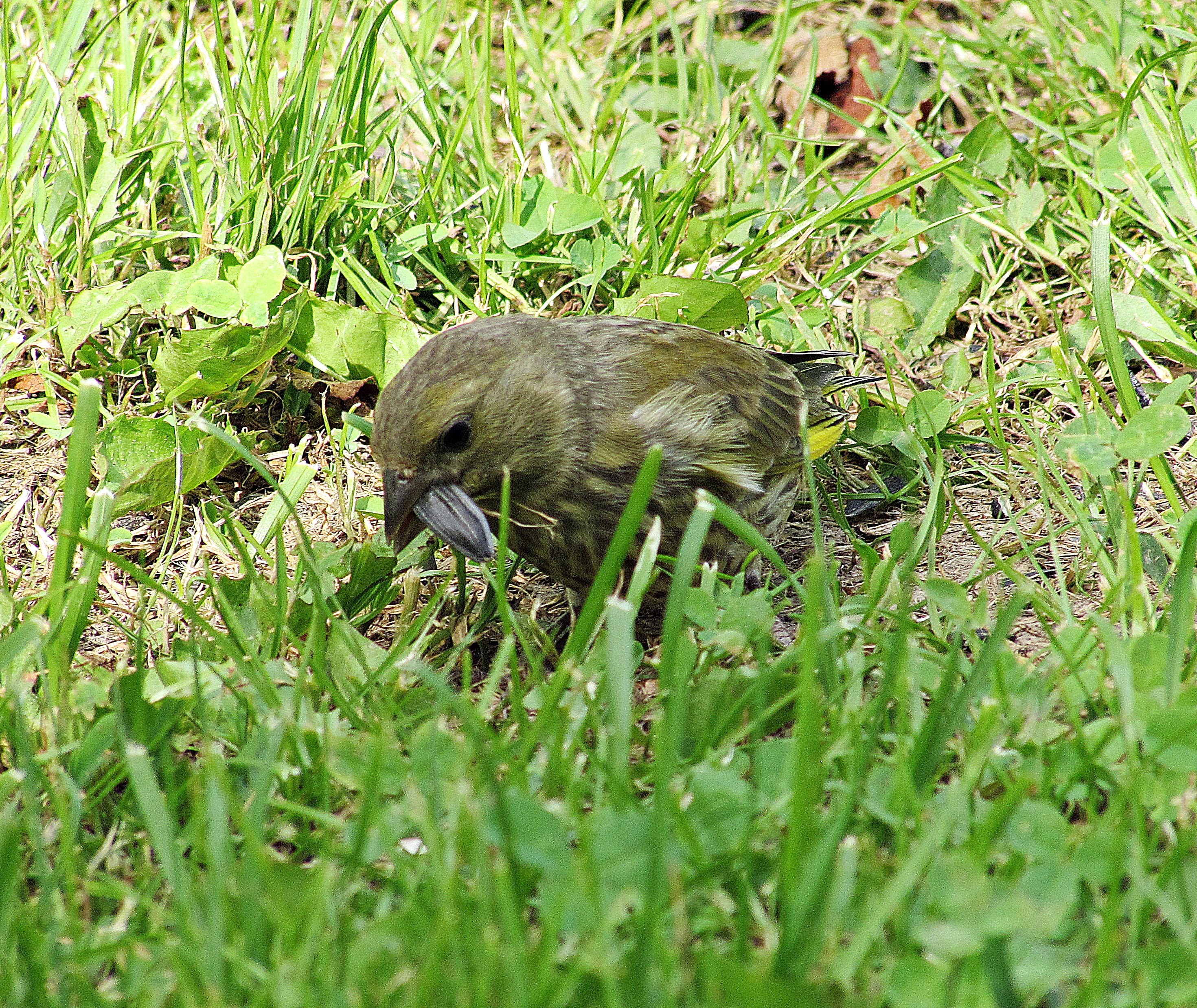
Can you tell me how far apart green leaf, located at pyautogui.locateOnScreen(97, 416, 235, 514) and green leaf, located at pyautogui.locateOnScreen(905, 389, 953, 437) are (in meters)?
1.87

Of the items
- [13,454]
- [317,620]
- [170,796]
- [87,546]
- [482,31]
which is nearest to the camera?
[170,796]

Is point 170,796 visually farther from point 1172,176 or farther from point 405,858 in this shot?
point 1172,176

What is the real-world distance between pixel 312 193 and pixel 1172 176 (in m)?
2.54

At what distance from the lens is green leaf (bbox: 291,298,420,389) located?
387cm

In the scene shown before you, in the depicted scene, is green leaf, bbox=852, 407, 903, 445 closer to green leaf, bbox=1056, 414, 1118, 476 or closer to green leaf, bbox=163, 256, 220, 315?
green leaf, bbox=1056, 414, 1118, 476

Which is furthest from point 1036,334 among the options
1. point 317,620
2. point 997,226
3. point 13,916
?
point 13,916

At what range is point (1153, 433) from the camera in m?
2.70

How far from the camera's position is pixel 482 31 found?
497cm

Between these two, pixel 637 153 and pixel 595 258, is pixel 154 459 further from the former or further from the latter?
pixel 637 153

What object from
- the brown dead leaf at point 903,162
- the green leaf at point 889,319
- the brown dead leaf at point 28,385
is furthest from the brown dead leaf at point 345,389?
the brown dead leaf at point 903,162

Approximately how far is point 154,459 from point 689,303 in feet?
5.17

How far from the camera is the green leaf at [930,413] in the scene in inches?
148

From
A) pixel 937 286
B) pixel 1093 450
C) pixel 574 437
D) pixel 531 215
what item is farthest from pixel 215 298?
pixel 1093 450

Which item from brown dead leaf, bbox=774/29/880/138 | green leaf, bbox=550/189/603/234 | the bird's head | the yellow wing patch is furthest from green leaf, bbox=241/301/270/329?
brown dead leaf, bbox=774/29/880/138
